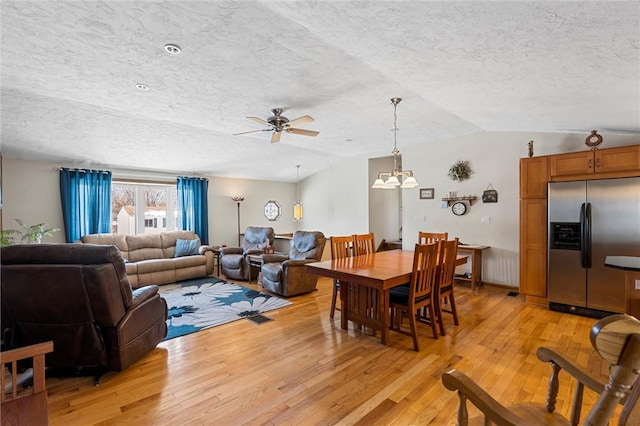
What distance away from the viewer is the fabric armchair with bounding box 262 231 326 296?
4574 mm

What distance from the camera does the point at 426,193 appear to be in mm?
5812

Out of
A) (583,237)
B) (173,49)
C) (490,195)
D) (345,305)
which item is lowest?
(345,305)

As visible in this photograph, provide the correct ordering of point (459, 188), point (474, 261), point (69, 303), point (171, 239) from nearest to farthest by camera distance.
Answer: point (69, 303) → point (474, 261) → point (459, 188) → point (171, 239)

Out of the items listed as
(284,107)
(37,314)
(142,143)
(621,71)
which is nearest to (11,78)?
(142,143)

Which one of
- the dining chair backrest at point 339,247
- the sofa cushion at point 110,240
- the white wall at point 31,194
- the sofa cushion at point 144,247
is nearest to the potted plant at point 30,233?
the white wall at point 31,194

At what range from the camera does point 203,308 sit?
13.4ft

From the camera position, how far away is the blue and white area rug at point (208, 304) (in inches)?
140

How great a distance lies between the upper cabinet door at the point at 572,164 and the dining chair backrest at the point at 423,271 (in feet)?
7.39

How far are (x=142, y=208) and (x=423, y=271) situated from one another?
600 cm

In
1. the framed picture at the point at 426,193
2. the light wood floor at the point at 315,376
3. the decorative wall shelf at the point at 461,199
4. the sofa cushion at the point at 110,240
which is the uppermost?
the framed picture at the point at 426,193

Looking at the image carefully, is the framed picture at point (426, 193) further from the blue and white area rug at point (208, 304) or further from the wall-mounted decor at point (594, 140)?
the blue and white area rug at point (208, 304)

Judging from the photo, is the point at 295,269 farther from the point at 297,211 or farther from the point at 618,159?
the point at 618,159

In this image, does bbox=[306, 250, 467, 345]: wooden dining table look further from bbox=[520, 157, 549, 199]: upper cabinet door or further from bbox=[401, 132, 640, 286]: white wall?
bbox=[401, 132, 640, 286]: white wall

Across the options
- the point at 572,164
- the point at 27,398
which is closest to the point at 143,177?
the point at 27,398
